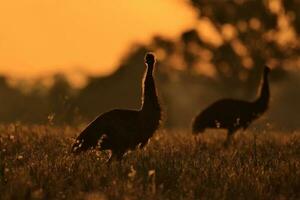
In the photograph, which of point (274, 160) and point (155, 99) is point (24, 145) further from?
point (274, 160)

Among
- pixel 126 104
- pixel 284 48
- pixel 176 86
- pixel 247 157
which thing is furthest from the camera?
pixel 176 86

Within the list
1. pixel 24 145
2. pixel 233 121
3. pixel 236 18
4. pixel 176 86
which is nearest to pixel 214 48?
pixel 236 18

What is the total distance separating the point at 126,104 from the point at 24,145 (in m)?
44.9

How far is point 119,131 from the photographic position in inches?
531

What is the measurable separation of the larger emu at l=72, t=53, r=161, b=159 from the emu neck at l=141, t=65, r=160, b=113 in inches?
1.6

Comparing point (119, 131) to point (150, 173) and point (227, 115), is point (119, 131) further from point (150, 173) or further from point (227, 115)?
point (227, 115)

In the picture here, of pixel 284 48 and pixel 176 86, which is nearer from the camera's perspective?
pixel 284 48

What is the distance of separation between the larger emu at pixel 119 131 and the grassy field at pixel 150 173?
172 mm

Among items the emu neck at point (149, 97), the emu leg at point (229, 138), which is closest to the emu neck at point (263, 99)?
the emu leg at point (229, 138)

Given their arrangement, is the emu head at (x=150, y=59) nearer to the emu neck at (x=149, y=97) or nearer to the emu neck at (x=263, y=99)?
the emu neck at (x=149, y=97)

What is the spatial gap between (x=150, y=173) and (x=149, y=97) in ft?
12.5

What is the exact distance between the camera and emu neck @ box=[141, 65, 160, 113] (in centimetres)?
1382

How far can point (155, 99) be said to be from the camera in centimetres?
1390

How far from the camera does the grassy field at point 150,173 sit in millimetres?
11258
